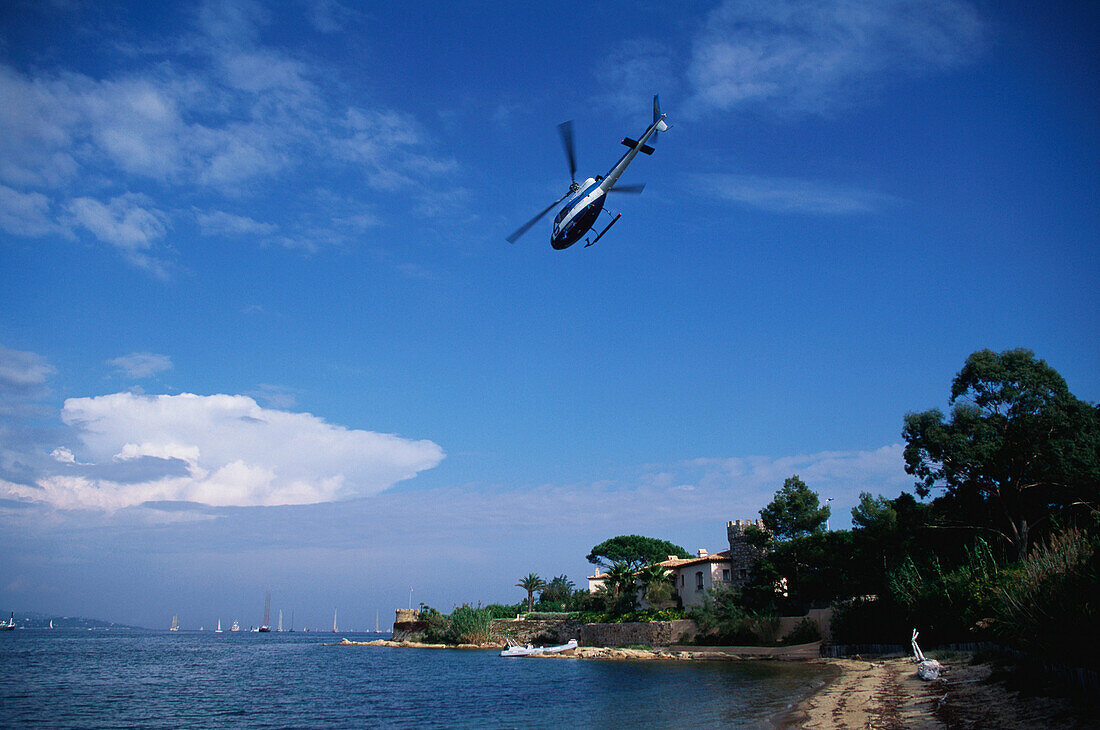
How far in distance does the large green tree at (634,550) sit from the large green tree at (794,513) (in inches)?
1306

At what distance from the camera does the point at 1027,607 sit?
569 inches

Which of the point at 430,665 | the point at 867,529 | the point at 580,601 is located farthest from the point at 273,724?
the point at 580,601

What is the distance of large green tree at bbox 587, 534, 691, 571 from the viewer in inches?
3118

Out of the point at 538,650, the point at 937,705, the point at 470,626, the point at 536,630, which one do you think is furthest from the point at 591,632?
the point at 937,705

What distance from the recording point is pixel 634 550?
79.9 meters

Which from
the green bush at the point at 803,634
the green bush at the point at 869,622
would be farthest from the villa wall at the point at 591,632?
the green bush at the point at 869,622

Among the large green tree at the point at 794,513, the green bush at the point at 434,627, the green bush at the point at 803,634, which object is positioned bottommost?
the green bush at the point at 434,627

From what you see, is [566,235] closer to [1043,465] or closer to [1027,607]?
[1027,607]

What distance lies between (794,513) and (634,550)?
120 feet

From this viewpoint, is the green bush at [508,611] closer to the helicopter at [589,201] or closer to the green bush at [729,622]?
the green bush at [729,622]

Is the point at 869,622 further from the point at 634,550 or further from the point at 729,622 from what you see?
the point at 634,550

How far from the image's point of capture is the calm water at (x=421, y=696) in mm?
20641

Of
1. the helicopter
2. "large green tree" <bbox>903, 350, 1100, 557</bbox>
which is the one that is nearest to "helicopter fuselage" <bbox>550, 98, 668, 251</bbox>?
the helicopter

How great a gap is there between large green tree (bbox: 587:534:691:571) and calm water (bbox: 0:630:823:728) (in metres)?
37.8
